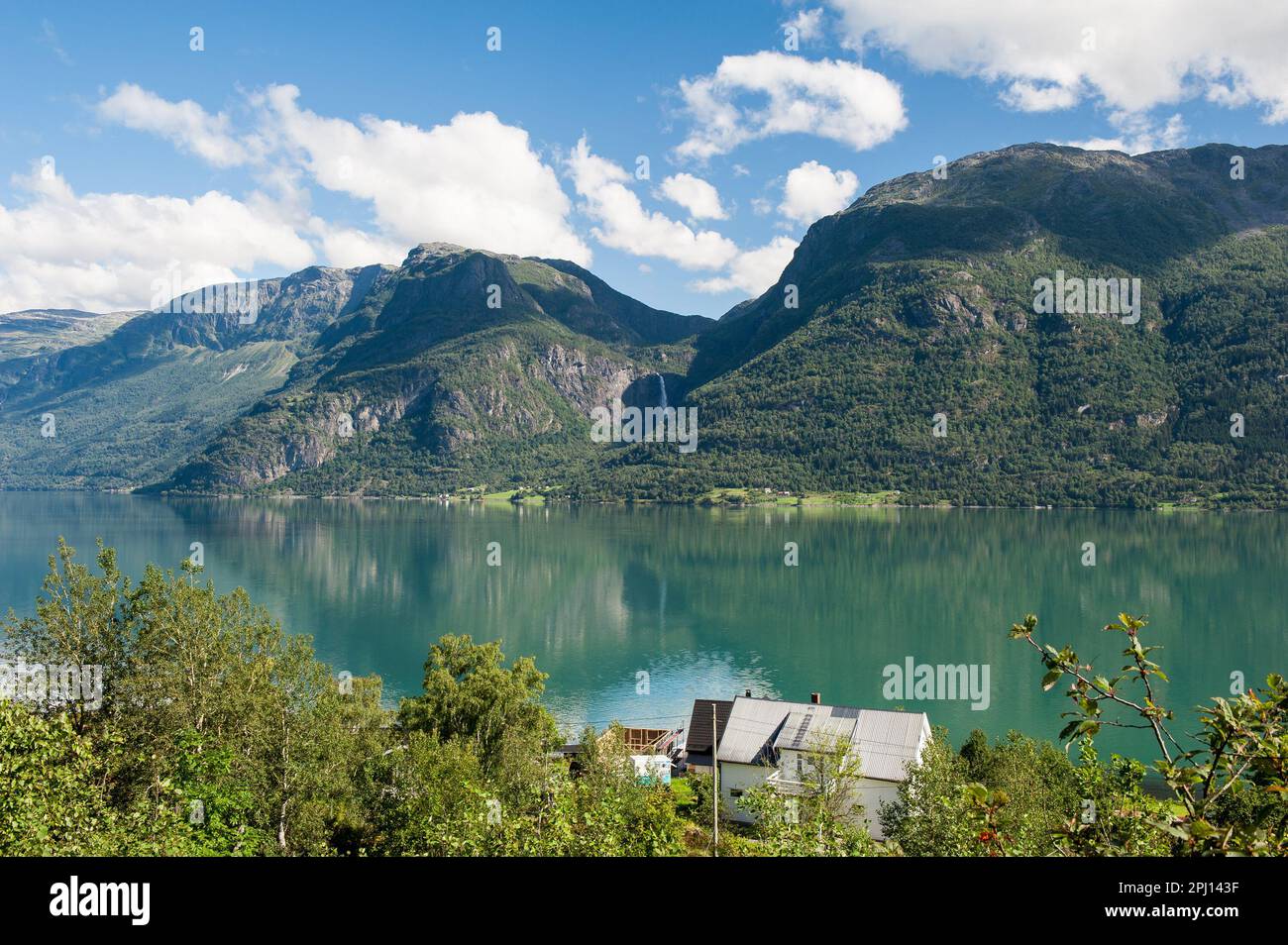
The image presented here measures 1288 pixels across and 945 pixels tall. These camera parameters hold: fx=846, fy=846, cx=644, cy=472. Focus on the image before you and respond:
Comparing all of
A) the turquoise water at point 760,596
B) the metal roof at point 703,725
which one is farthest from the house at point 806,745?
the turquoise water at point 760,596

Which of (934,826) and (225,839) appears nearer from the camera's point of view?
(225,839)

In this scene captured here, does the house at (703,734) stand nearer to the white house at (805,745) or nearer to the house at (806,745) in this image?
the house at (806,745)

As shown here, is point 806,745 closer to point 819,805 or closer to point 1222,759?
point 819,805

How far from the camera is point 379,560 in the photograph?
391ft

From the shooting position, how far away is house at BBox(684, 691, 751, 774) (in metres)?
37.2

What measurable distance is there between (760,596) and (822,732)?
59.7m

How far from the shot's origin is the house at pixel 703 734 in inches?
1464

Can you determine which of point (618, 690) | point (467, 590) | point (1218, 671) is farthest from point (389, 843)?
point (467, 590)

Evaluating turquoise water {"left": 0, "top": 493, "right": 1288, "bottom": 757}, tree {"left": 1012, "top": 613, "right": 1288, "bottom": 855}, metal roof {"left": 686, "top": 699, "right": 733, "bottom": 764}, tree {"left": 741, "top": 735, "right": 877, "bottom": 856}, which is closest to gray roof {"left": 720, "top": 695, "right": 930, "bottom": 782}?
tree {"left": 741, "top": 735, "right": 877, "bottom": 856}

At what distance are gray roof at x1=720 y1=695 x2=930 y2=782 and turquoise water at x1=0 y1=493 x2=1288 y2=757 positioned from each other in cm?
1663

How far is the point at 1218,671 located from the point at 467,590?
7130cm

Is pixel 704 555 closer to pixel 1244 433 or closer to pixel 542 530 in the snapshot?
pixel 542 530

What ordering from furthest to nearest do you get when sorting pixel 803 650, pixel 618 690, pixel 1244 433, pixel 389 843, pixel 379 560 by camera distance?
1. pixel 1244 433
2. pixel 379 560
3. pixel 803 650
4. pixel 618 690
5. pixel 389 843

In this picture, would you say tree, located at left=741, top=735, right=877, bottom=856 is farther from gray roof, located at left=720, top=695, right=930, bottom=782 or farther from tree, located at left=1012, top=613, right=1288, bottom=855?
tree, located at left=1012, top=613, right=1288, bottom=855
